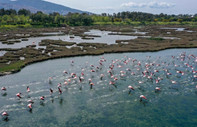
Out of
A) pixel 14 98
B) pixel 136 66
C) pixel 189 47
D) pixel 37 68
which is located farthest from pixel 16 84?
pixel 189 47

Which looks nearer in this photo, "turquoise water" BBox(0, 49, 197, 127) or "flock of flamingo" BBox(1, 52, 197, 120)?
"turquoise water" BBox(0, 49, 197, 127)

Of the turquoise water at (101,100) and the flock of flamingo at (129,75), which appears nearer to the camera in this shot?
the turquoise water at (101,100)

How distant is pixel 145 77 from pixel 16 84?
922 inches

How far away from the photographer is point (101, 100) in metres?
26.0

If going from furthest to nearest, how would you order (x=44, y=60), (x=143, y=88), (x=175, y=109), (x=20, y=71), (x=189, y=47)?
(x=189, y=47) < (x=44, y=60) < (x=20, y=71) < (x=143, y=88) < (x=175, y=109)

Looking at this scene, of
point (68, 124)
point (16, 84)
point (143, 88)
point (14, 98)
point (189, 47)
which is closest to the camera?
point (68, 124)

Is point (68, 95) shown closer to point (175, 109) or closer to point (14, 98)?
point (14, 98)

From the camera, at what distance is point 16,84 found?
31.7 m

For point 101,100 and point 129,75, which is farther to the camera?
point 129,75

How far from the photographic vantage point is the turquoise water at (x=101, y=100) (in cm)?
2175

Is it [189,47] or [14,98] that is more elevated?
[189,47]

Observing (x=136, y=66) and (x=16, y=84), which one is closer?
(x=16, y=84)

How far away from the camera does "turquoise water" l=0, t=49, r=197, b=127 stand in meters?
21.8

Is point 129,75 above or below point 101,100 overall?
above
